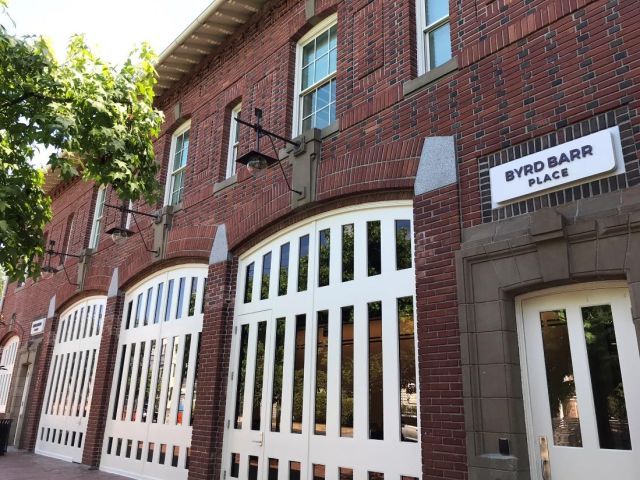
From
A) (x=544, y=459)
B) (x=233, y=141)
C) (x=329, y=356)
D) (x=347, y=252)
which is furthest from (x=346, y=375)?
(x=233, y=141)

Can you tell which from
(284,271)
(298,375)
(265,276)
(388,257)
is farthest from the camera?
(265,276)

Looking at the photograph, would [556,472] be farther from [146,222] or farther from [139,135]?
[146,222]

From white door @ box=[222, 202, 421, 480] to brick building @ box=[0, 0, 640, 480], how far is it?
3 centimetres

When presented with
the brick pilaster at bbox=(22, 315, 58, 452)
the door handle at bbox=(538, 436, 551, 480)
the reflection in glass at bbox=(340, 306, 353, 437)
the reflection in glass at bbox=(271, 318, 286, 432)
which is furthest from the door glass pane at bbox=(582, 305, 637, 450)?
the brick pilaster at bbox=(22, 315, 58, 452)

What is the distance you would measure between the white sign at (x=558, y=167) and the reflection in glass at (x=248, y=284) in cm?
459

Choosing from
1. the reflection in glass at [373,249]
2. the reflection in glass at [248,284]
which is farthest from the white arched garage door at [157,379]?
the reflection in glass at [373,249]

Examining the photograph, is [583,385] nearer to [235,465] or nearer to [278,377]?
[278,377]

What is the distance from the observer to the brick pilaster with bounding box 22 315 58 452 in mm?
14234

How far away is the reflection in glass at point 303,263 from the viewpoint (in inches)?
307

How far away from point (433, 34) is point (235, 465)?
6942 millimetres

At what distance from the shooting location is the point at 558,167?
5023 millimetres

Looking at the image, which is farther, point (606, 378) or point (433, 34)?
point (433, 34)

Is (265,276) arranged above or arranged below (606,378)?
above

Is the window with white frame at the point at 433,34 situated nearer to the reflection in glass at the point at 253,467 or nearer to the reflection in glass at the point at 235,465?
the reflection in glass at the point at 253,467
